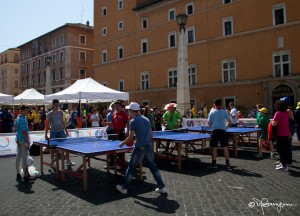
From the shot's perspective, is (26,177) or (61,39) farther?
(61,39)

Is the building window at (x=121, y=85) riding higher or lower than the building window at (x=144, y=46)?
lower

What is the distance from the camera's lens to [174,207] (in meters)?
5.68

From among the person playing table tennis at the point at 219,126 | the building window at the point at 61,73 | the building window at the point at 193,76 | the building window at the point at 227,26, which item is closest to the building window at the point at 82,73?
the building window at the point at 61,73

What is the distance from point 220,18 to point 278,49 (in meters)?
7.26

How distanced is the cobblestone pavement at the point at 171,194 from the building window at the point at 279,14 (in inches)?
872

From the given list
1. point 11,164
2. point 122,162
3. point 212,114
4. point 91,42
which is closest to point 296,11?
point 212,114

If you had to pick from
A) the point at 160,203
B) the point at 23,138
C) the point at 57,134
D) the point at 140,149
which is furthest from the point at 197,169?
the point at 23,138

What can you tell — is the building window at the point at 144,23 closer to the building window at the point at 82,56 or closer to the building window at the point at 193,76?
the building window at the point at 193,76

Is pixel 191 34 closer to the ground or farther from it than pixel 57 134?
farther from it

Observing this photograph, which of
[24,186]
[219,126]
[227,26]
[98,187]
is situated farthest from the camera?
[227,26]

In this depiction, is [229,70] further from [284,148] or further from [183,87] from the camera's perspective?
[284,148]

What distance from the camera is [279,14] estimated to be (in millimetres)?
27859

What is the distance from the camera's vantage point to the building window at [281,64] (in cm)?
2692

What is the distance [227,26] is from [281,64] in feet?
23.8
